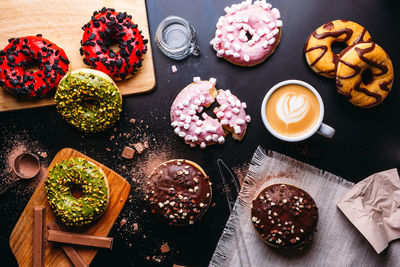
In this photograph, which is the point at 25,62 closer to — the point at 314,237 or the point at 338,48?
the point at 338,48

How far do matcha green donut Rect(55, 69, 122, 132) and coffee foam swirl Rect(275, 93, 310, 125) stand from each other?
1.06 m

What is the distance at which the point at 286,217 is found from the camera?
7.18 ft

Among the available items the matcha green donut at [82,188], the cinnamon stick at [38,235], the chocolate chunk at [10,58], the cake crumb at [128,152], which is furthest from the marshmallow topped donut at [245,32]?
the cinnamon stick at [38,235]

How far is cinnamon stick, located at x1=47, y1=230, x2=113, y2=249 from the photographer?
230cm

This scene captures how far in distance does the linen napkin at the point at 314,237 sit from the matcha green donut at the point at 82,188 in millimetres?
882

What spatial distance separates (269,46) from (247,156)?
78cm

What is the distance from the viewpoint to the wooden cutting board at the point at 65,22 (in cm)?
230

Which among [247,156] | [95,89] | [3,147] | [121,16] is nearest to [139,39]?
[121,16]

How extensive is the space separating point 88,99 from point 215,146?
931mm

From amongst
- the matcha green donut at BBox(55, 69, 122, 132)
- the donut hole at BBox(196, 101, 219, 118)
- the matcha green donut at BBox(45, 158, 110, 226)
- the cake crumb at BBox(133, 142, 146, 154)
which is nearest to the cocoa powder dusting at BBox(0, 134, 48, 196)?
the matcha green donut at BBox(45, 158, 110, 226)

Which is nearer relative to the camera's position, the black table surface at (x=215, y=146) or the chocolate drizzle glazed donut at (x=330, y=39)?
the chocolate drizzle glazed donut at (x=330, y=39)

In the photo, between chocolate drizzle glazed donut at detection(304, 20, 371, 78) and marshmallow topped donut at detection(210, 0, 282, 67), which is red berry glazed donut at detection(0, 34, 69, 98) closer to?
marshmallow topped donut at detection(210, 0, 282, 67)

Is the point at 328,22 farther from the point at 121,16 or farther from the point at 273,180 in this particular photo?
the point at 121,16

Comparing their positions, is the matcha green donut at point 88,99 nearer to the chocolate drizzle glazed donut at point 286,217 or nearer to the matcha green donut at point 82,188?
the matcha green donut at point 82,188
